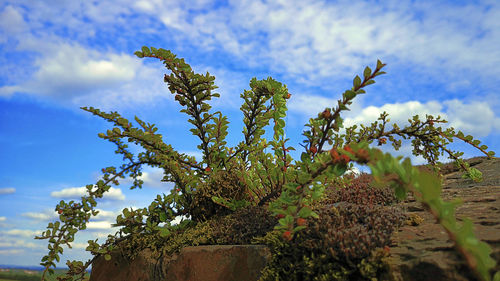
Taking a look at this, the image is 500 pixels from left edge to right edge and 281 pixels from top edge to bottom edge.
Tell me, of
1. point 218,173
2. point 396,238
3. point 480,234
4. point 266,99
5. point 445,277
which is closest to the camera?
point 445,277

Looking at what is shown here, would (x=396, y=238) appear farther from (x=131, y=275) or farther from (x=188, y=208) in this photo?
(x=131, y=275)

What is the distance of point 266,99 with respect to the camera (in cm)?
443

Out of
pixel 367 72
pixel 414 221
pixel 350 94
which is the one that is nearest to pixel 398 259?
pixel 414 221

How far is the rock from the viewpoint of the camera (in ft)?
10.1

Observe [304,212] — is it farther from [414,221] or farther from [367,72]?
[414,221]

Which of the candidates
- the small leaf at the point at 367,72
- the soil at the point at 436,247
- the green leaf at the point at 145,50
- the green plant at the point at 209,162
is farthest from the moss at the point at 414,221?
the green leaf at the point at 145,50

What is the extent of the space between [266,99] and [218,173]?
41.2 inches

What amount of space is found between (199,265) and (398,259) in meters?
1.71

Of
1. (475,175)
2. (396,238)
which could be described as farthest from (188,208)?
(475,175)

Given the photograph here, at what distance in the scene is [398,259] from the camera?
2.43m

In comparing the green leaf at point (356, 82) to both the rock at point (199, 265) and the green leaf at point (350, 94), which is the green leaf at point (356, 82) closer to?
the green leaf at point (350, 94)

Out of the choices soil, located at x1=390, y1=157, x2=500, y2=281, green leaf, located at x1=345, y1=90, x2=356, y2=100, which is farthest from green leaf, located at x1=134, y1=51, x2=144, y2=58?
soil, located at x1=390, y1=157, x2=500, y2=281

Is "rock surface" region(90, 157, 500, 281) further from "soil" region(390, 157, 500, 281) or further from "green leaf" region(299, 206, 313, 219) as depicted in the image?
"green leaf" region(299, 206, 313, 219)

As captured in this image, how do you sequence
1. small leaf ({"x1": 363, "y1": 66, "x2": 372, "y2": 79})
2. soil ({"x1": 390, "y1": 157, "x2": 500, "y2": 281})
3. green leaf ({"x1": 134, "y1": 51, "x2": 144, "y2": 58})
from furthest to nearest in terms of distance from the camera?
green leaf ({"x1": 134, "y1": 51, "x2": 144, "y2": 58}) < small leaf ({"x1": 363, "y1": 66, "x2": 372, "y2": 79}) < soil ({"x1": 390, "y1": 157, "x2": 500, "y2": 281})
